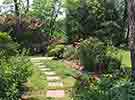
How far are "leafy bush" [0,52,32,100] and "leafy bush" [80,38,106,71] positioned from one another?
2.74 metres

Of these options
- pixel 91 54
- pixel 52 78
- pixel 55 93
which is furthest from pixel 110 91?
pixel 91 54

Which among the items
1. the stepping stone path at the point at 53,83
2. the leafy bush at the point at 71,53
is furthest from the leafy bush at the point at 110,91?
the leafy bush at the point at 71,53

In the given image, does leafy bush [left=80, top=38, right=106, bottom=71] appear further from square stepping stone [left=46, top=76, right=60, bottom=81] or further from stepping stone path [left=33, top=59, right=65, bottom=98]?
square stepping stone [left=46, top=76, right=60, bottom=81]

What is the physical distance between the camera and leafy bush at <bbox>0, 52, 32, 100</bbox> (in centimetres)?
589

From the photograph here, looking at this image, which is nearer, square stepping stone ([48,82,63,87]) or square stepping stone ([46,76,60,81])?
square stepping stone ([48,82,63,87])

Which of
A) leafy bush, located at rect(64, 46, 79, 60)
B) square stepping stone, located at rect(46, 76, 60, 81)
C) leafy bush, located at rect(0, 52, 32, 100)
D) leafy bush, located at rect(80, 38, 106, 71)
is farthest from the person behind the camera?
leafy bush, located at rect(64, 46, 79, 60)

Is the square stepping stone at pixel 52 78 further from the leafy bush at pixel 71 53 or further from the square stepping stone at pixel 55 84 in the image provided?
the leafy bush at pixel 71 53

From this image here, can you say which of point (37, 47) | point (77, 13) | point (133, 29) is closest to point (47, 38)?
point (37, 47)

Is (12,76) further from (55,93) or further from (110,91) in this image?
(110,91)

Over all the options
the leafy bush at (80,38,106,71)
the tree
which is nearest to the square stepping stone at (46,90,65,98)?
the leafy bush at (80,38,106,71)

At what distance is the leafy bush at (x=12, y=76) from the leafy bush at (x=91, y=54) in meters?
2.74

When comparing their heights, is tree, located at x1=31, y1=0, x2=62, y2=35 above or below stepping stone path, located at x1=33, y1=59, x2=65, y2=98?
above

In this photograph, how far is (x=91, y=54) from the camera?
10625 mm

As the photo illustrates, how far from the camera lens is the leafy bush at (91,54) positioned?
10.3 m
